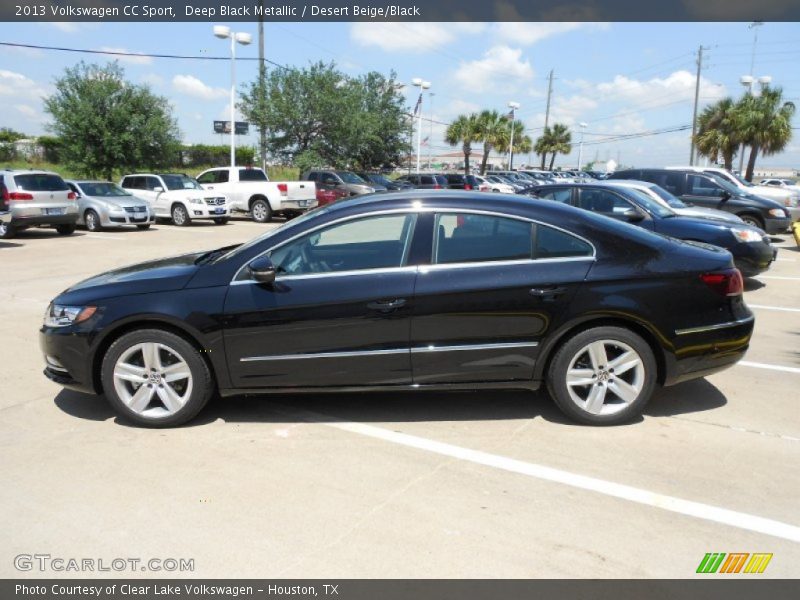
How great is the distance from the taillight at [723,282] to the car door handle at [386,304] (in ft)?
6.88

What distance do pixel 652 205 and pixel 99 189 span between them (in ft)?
53.0

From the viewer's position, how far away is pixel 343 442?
4211mm

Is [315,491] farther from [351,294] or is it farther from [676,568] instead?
[676,568]

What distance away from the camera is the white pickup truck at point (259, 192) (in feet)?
70.5

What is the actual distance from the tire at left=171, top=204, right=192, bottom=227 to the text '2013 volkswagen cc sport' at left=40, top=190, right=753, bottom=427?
1686cm

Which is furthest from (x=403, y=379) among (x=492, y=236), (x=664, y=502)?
(x=664, y=502)

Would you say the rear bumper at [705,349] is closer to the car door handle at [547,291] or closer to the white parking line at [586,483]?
the car door handle at [547,291]

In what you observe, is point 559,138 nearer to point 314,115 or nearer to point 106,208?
point 314,115

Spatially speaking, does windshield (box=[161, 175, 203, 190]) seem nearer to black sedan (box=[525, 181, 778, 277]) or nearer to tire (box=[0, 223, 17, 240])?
tire (box=[0, 223, 17, 240])

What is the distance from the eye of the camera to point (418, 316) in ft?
14.0

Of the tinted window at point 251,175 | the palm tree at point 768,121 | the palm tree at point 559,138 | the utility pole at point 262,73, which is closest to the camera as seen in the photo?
the tinted window at point 251,175

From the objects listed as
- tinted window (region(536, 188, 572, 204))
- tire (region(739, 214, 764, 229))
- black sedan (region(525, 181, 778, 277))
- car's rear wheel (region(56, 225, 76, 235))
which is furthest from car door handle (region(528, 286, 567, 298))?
car's rear wheel (region(56, 225, 76, 235))

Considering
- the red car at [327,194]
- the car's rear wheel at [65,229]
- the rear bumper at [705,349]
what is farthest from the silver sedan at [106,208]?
the rear bumper at [705,349]

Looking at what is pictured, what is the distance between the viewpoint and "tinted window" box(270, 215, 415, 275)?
14.4ft
